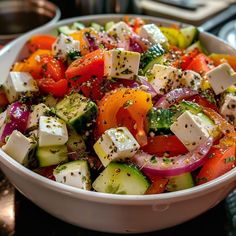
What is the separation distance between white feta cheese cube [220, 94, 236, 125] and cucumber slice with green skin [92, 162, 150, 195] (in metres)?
0.31

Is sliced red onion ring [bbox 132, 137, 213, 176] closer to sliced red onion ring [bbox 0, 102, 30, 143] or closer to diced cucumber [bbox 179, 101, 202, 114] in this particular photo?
diced cucumber [bbox 179, 101, 202, 114]

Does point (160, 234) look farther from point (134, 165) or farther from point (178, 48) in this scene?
point (178, 48)

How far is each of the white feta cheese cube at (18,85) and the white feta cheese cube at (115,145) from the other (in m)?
0.31

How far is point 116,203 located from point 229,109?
429mm

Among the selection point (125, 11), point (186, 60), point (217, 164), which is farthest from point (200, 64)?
point (125, 11)

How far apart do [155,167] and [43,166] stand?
0.26 meters

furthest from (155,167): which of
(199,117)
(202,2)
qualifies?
(202,2)

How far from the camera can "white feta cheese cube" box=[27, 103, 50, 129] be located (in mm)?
1057

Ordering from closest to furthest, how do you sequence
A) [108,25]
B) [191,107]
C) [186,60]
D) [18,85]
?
[191,107] → [18,85] → [186,60] → [108,25]

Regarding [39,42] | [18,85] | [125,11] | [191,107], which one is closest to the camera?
[191,107]

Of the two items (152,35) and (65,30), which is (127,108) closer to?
(152,35)

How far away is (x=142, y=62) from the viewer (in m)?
1.21

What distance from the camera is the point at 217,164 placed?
96cm

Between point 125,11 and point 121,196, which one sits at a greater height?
point 121,196
